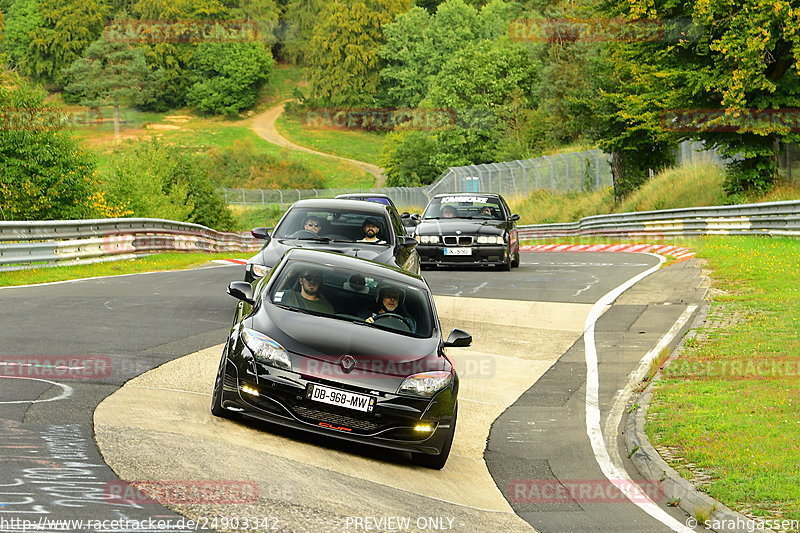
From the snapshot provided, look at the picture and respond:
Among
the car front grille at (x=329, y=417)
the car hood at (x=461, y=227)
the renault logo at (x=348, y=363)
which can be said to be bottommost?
the car hood at (x=461, y=227)

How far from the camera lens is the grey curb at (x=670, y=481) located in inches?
287

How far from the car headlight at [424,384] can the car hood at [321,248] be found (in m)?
5.30

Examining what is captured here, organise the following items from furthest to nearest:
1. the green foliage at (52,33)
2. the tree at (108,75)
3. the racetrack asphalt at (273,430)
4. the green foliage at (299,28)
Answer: the green foliage at (299,28) → the green foliage at (52,33) → the tree at (108,75) → the racetrack asphalt at (273,430)

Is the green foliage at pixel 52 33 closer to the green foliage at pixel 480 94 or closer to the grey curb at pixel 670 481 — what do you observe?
the green foliage at pixel 480 94

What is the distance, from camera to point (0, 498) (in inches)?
232

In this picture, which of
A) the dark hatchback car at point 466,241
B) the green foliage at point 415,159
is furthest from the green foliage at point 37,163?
the green foliage at point 415,159

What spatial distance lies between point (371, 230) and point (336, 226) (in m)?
0.47

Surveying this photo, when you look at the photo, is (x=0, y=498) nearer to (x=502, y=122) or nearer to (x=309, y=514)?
(x=309, y=514)

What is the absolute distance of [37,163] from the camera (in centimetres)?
3616

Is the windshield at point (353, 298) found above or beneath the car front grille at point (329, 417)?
above

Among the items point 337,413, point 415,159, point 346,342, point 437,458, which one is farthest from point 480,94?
point 337,413

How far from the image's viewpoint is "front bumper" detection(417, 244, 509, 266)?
24688mm

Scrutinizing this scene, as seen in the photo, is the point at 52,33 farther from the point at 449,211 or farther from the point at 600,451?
the point at 600,451

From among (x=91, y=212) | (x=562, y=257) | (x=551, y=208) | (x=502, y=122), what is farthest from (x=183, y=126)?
(x=562, y=257)
